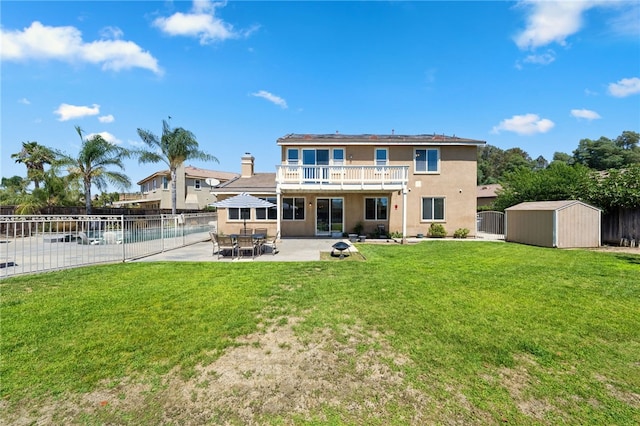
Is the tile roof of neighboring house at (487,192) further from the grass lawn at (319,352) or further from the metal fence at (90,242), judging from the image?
the metal fence at (90,242)

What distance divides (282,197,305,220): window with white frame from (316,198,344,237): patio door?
116 cm

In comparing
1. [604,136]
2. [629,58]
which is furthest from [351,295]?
[604,136]

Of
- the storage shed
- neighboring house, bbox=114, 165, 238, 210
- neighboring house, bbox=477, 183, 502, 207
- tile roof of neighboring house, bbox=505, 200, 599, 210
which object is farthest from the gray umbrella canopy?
neighboring house, bbox=477, 183, 502, 207

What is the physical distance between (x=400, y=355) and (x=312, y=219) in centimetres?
1569

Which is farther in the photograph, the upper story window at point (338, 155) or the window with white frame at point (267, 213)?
the window with white frame at point (267, 213)

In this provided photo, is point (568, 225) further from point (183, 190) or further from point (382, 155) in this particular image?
point (183, 190)

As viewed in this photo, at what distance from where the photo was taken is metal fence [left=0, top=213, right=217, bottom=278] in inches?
Answer: 360

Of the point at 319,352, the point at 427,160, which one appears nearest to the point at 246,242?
the point at 319,352

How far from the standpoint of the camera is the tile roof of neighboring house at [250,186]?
1961 cm

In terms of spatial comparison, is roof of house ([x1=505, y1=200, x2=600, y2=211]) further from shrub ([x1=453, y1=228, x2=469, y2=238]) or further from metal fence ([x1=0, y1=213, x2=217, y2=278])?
metal fence ([x1=0, y1=213, x2=217, y2=278])

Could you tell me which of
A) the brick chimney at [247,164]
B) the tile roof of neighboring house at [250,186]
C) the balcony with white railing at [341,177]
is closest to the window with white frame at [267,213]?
the tile roof of neighboring house at [250,186]

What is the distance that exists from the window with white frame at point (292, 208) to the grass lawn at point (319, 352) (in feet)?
39.8

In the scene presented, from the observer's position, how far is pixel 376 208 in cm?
1953

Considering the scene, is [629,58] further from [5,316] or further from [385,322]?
[5,316]
